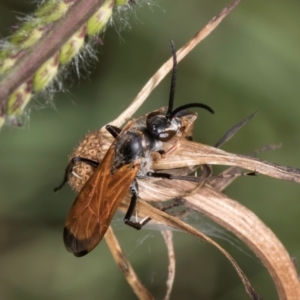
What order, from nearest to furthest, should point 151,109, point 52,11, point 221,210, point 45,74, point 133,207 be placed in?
point 52,11, point 45,74, point 221,210, point 133,207, point 151,109

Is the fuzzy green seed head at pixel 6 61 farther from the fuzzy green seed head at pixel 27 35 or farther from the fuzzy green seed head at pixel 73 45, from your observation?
the fuzzy green seed head at pixel 73 45

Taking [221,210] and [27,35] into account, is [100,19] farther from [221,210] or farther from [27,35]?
[221,210]

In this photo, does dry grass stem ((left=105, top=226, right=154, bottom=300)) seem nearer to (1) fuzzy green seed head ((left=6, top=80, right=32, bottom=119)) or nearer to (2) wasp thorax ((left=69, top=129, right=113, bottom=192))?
(2) wasp thorax ((left=69, top=129, right=113, bottom=192))

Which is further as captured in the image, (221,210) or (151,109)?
(151,109)

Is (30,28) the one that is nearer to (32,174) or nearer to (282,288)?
(282,288)

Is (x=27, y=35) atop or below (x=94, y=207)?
atop

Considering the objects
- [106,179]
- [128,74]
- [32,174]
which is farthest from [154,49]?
[106,179]

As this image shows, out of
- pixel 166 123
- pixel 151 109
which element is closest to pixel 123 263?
pixel 166 123

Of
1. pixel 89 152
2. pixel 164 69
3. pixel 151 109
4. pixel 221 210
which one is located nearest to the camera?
pixel 221 210
